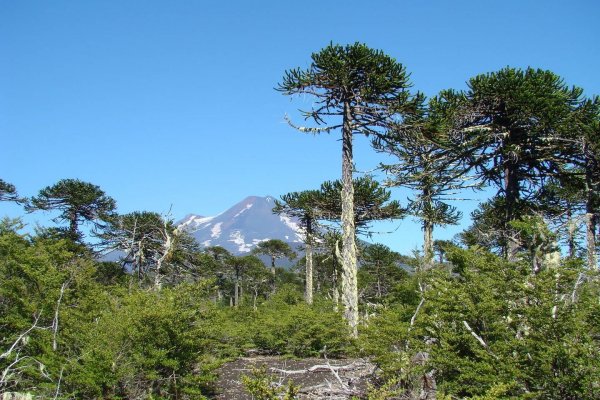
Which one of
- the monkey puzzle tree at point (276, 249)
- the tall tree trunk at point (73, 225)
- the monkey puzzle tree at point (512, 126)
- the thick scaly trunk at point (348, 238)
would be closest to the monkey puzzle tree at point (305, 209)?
the thick scaly trunk at point (348, 238)

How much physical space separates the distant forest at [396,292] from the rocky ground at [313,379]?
0.33 m

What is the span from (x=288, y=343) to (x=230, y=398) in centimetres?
544

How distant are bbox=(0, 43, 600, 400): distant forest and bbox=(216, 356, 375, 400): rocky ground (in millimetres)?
331

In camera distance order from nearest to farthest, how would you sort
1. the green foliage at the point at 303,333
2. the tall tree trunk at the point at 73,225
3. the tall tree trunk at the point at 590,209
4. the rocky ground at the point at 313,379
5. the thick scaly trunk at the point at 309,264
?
1. the rocky ground at the point at 313,379
2. the tall tree trunk at the point at 590,209
3. the green foliage at the point at 303,333
4. the thick scaly trunk at the point at 309,264
5. the tall tree trunk at the point at 73,225

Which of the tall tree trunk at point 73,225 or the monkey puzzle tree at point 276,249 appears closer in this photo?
the tall tree trunk at point 73,225

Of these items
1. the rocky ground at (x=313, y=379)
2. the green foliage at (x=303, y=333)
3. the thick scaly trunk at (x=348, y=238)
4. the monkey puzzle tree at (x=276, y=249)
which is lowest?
the rocky ground at (x=313, y=379)

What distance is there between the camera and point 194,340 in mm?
7762

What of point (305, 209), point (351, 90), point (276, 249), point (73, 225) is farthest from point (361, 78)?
point (276, 249)

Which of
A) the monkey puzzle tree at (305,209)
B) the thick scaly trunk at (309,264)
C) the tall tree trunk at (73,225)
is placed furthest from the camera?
the tall tree trunk at (73,225)

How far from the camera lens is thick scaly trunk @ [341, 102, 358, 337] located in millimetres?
13727

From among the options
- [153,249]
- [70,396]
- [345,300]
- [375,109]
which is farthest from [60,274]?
[153,249]

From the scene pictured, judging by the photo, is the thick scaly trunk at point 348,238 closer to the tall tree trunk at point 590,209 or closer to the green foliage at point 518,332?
the tall tree trunk at point 590,209

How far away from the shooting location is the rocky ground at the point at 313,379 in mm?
6871

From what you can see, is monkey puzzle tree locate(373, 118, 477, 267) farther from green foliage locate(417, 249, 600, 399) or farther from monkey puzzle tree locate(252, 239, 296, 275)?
monkey puzzle tree locate(252, 239, 296, 275)
